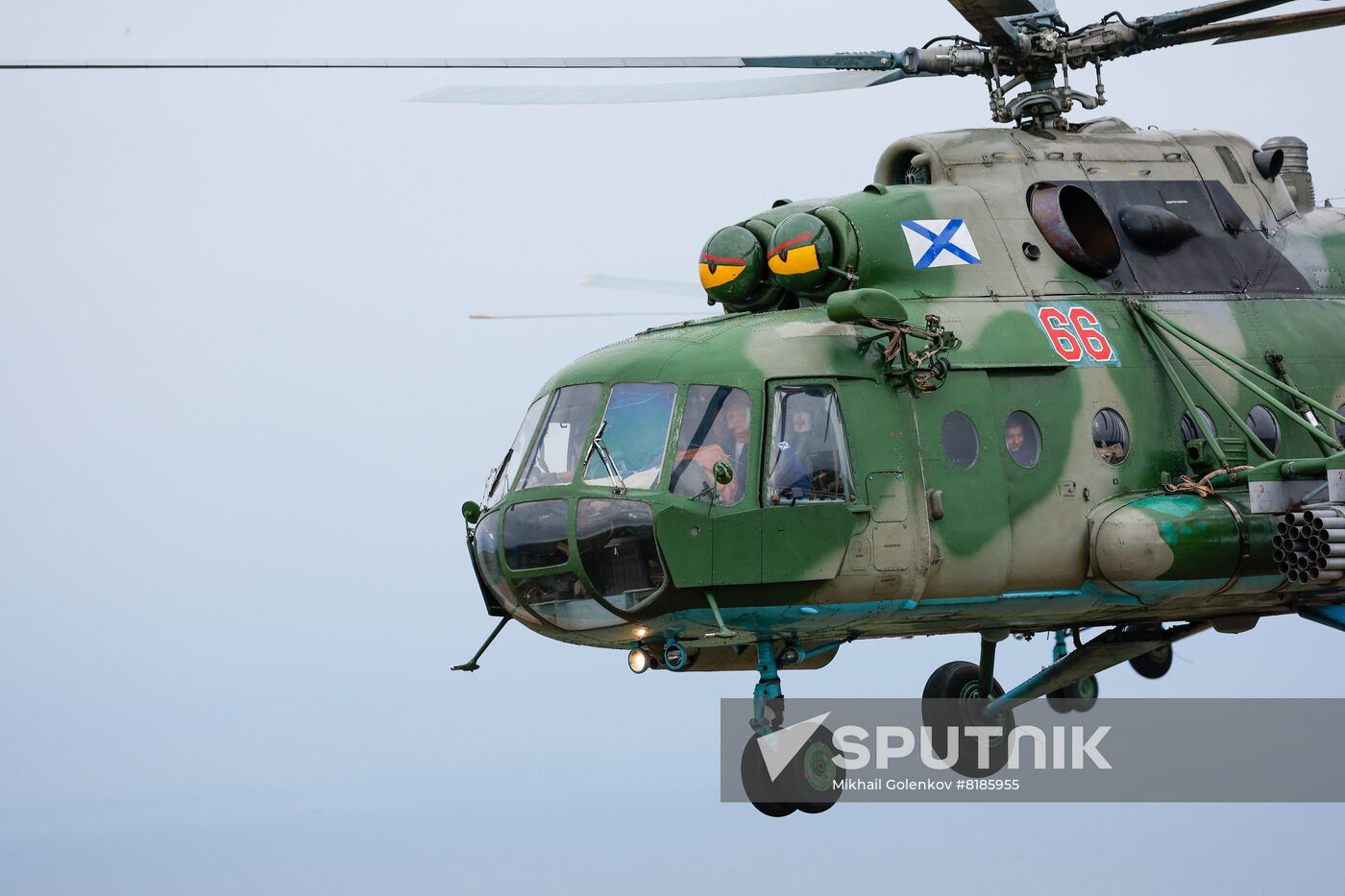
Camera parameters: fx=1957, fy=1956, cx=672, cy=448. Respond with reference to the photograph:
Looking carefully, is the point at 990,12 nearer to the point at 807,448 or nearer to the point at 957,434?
the point at 957,434

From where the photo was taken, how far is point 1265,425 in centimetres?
1455

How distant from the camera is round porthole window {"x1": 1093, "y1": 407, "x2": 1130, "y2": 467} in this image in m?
13.7

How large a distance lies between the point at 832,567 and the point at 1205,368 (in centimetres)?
369

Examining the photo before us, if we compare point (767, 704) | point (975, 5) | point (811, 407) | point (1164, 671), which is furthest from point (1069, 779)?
point (975, 5)

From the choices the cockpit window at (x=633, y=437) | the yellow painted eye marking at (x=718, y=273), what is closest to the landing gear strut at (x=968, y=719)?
the yellow painted eye marking at (x=718, y=273)

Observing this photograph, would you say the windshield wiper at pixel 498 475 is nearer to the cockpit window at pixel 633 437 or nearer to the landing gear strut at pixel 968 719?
the cockpit window at pixel 633 437

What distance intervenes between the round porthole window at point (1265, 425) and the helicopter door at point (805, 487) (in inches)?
144

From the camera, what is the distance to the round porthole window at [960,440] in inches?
512

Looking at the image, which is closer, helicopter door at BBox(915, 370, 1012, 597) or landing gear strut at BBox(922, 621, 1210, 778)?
helicopter door at BBox(915, 370, 1012, 597)

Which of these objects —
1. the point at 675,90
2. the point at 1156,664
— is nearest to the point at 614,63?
the point at 675,90

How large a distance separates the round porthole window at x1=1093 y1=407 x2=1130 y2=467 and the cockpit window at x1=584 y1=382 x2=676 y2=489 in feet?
10.4

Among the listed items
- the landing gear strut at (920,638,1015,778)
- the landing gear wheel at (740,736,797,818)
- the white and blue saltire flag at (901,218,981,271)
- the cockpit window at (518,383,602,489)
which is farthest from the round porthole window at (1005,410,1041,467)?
the landing gear strut at (920,638,1015,778)

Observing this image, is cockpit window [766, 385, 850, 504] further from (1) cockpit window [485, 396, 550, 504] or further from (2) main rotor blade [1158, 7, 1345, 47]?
(2) main rotor blade [1158, 7, 1345, 47]

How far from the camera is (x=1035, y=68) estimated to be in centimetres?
1502
